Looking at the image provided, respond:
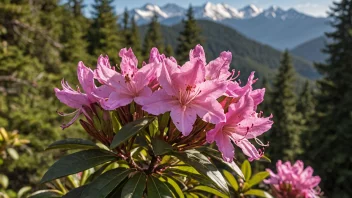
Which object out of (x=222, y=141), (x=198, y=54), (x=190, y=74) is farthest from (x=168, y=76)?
(x=222, y=141)

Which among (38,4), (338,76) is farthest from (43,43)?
(338,76)

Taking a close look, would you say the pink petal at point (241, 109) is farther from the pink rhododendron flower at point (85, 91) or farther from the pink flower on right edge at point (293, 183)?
the pink flower on right edge at point (293, 183)

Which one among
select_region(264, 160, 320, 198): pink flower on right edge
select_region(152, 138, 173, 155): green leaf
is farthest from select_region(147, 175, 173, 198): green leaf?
select_region(264, 160, 320, 198): pink flower on right edge

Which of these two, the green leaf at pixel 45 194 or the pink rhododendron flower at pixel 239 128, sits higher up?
the pink rhododendron flower at pixel 239 128

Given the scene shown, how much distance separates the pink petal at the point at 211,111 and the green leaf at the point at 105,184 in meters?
0.36

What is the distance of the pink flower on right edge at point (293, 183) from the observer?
219 centimetres

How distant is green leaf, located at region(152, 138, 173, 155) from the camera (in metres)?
1.08

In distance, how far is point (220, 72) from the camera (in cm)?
128

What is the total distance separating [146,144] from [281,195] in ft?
4.06

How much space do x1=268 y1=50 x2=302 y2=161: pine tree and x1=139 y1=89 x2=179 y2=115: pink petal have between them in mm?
24301

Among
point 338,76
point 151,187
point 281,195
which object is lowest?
point 338,76

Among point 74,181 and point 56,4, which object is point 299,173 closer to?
point 74,181

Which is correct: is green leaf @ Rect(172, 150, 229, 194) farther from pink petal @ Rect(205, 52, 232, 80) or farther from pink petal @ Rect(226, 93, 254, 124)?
pink petal @ Rect(205, 52, 232, 80)

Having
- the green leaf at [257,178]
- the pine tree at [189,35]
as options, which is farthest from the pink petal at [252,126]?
the pine tree at [189,35]
